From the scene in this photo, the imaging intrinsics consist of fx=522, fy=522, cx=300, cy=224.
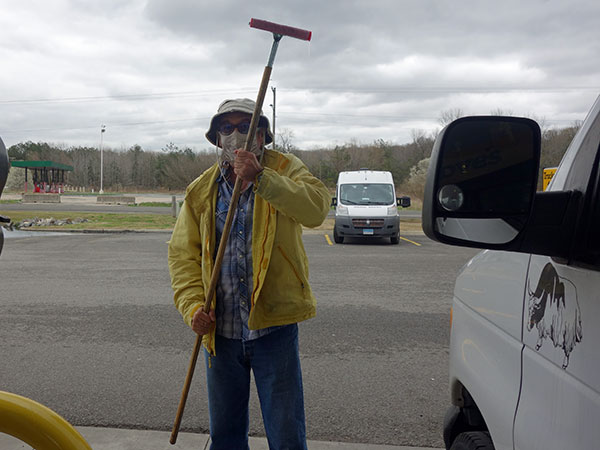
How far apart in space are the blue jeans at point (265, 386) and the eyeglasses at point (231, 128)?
972 mm

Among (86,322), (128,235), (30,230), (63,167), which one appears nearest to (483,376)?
(86,322)

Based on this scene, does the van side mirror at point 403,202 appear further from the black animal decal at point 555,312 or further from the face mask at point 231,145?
the black animal decal at point 555,312

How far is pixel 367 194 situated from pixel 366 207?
88 centimetres

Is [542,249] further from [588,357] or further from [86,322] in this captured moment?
[86,322]

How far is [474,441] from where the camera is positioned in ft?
6.12

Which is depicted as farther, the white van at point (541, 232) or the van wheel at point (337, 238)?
the van wheel at point (337, 238)

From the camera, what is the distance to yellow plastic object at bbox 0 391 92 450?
4.87ft

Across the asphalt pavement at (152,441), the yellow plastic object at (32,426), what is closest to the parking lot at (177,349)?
the asphalt pavement at (152,441)

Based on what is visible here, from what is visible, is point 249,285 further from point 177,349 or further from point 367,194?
point 367,194

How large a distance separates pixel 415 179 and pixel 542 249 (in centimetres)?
5326

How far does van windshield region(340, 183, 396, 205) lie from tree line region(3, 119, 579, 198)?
32.1 meters

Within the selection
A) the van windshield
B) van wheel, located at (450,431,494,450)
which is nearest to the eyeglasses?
van wheel, located at (450,431,494,450)

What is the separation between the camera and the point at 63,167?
53375 mm

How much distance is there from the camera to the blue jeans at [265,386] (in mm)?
2418
